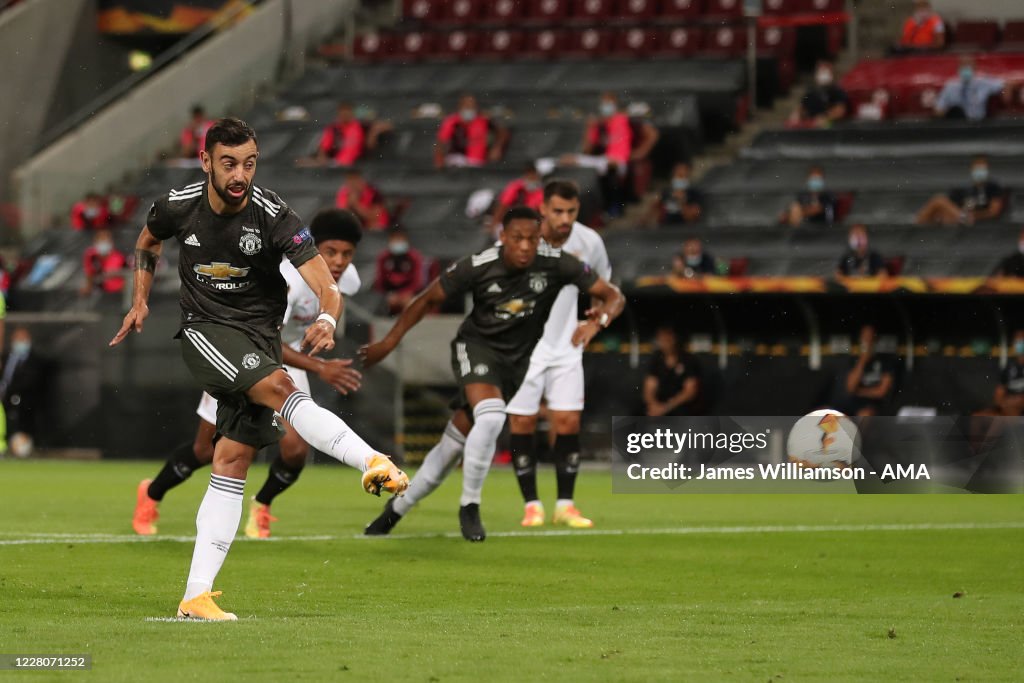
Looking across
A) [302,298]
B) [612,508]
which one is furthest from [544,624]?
[612,508]

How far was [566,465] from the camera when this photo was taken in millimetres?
12758

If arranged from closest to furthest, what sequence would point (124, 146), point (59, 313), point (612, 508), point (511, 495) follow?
1. point (612, 508)
2. point (511, 495)
3. point (59, 313)
4. point (124, 146)

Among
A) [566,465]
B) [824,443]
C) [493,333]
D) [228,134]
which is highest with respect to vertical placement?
[228,134]

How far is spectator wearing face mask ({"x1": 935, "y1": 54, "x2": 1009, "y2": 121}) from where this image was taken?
2428cm

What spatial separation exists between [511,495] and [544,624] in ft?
28.6

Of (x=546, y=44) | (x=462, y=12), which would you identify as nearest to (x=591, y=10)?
(x=546, y=44)

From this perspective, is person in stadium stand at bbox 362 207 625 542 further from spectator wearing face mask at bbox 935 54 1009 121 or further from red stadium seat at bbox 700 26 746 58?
red stadium seat at bbox 700 26 746 58

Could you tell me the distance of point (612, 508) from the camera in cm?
1458

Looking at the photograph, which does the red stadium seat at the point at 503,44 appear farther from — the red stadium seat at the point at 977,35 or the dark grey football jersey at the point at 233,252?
the dark grey football jersey at the point at 233,252

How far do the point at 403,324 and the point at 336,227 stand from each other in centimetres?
76

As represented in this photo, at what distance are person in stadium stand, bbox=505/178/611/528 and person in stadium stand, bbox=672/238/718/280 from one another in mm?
6504

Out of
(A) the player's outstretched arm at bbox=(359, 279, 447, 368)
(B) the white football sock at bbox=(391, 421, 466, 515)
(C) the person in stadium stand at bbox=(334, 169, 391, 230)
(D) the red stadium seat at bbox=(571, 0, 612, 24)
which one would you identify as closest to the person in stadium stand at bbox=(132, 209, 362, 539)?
(A) the player's outstretched arm at bbox=(359, 279, 447, 368)

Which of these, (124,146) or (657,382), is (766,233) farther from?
(124,146)

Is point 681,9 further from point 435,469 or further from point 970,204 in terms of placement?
point 435,469
